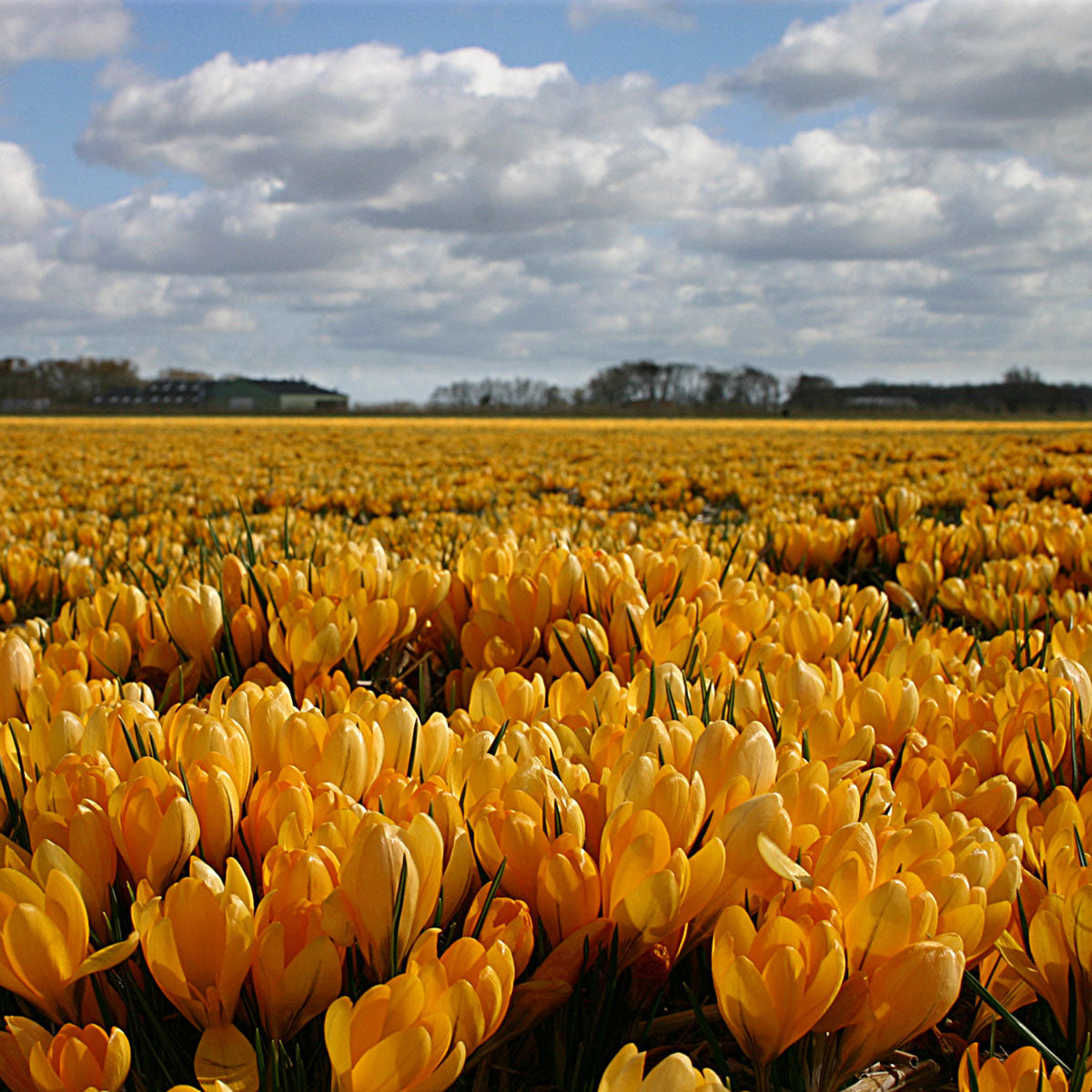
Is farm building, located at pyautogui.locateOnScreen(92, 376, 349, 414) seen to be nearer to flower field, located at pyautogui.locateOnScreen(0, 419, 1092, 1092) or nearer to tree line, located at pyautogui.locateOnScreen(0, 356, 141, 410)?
tree line, located at pyautogui.locateOnScreen(0, 356, 141, 410)

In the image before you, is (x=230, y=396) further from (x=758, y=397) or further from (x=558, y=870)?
(x=558, y=870)

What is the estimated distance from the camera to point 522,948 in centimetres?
85

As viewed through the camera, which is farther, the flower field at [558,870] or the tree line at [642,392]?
the tree line at [642,392]

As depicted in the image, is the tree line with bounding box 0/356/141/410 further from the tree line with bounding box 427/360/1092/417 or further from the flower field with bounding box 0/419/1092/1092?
the flower field with bounding box 0/419/1092/1092

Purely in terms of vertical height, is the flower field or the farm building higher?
the farm building

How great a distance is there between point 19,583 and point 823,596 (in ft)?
7.57

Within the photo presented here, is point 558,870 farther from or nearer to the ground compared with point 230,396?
nearer to the ground

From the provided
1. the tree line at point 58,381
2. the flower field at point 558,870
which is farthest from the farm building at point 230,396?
the flower field at point 558,870

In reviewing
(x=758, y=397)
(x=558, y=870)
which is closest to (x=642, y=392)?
(x=758, y=397)

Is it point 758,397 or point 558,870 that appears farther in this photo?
point 758,397

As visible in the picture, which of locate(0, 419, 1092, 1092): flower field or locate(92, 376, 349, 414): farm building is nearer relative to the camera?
locate(0, 419, 1092, 1092): flower field

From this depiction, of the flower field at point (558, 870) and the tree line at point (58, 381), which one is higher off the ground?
the tree line at point (58, 381)

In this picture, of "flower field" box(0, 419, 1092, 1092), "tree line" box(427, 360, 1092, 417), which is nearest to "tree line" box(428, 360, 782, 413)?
"tree line" box(427, 360, 1092, 417)

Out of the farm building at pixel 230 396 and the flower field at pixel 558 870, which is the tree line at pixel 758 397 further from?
the flower field at pixel 558 870
